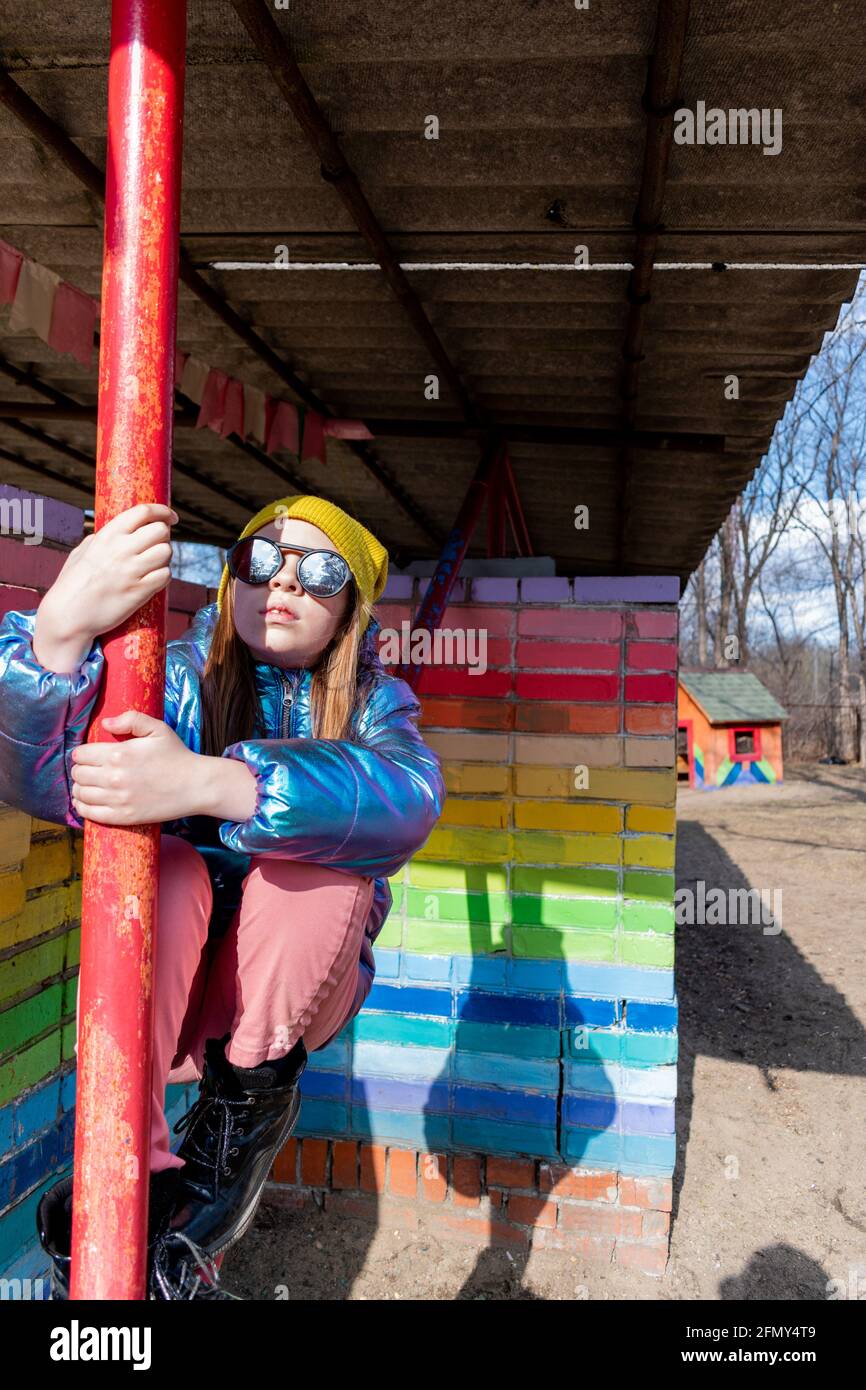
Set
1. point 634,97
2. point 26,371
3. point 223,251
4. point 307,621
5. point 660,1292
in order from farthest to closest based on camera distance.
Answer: point 26,371
point 660,1292
point 223,251
point 634,97
point 307,621

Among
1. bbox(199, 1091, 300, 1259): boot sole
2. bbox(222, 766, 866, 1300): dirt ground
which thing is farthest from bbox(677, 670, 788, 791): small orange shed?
bbox(199, 1091, 300, 1259): boot sole

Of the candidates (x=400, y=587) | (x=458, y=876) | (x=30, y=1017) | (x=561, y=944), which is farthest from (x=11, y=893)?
(x=561, y=944)

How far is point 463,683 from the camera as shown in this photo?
3391 millimetres

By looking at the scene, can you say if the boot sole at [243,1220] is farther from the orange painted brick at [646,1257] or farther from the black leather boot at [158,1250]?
the orange painted brick at [646,1257]

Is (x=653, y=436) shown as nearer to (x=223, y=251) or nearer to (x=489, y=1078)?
(x=223, y=251)

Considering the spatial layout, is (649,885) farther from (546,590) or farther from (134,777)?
(134,777)

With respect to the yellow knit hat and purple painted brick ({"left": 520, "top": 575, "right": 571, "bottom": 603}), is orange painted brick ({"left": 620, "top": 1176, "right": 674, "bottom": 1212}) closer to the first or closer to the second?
purple painted brick ({"left": 520, "top": 575, "right": 571, "bottom": 603})

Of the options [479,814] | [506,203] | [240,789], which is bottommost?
[479,814]

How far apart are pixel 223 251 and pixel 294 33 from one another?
40.3 inches

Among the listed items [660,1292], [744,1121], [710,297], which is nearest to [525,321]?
[710,297]

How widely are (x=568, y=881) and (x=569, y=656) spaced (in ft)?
2.69

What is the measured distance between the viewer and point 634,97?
2006mm

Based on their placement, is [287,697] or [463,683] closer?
[287,697]

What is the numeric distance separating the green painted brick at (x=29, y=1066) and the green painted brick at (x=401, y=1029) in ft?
4.35
